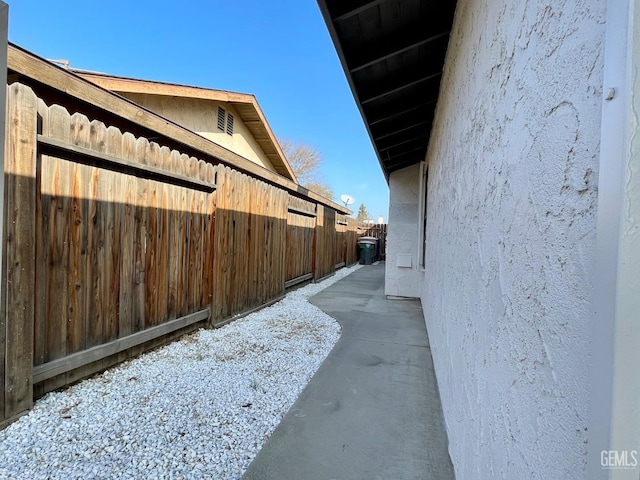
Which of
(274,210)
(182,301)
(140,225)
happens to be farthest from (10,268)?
(274,210)

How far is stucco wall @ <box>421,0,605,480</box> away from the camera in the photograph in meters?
0.73

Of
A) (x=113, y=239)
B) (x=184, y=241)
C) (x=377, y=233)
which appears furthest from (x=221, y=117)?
(x=377, y=233)

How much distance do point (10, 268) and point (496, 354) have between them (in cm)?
292

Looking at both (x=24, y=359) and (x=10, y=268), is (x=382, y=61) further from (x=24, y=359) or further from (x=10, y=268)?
(x=24, y=359)

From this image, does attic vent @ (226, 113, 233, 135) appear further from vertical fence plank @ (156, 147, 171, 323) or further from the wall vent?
vertical fence plank @ (156, 147, 171, 323)

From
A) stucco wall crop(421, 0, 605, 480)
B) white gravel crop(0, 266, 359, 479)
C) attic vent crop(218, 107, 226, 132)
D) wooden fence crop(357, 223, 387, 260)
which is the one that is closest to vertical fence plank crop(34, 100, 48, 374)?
white gravel crop(0, 266, 359, 479)

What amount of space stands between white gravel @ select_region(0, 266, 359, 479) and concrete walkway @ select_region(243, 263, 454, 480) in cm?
17

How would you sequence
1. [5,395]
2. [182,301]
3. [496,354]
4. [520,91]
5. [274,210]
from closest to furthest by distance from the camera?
[520,91] < [496,354] < [5,395] < [182,301] < [274,210]

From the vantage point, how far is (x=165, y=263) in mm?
3842

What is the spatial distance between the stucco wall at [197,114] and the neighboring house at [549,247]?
779 centimetres

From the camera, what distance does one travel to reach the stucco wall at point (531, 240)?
73 centimetres

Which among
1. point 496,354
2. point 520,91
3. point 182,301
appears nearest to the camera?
point 520,91

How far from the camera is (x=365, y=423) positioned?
2.52m

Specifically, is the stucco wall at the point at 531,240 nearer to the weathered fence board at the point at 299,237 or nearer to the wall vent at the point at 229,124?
the weathered fence board at the point at 299,237
